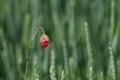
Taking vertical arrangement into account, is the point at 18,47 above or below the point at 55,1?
below

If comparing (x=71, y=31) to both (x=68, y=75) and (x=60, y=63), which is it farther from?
(x=68, y=75)

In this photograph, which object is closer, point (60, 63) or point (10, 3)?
point (60, 63)

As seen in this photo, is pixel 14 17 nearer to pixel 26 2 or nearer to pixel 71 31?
pixel 26 2

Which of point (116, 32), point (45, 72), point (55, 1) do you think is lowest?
point (45, 72)

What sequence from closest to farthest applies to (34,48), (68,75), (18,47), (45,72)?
(68,75) < (45,72) < (34,48) < (18,47)

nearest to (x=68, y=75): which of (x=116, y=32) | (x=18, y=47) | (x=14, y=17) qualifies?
(x=116, y=32)

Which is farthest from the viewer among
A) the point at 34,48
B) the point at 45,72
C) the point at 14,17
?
the point at 14,17

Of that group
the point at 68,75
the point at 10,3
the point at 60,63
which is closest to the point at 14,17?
the point at 10,3
